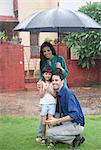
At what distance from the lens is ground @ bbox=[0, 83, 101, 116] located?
11.1 metres

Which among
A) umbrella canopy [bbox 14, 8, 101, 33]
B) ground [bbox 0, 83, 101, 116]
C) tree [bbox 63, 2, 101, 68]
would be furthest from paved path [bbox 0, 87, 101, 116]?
umbrella canopy [bbox 14, 8, 101, 33]

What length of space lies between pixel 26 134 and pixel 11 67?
8743 millimetres

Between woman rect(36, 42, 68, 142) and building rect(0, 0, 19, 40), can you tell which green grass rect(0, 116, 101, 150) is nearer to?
woman rect(36, 42, 68, 142)

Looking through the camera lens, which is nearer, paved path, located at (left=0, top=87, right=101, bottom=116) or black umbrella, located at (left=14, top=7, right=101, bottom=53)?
black umbrella, located at (left=14, top=7, right=101, bottom=53)

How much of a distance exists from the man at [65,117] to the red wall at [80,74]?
1061 centimetres

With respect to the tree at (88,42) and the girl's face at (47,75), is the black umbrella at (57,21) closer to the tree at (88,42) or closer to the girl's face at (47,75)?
the girl's face at (47,75)

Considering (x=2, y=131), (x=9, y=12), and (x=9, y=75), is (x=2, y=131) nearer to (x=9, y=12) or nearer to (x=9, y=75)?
(x=9, y=75)

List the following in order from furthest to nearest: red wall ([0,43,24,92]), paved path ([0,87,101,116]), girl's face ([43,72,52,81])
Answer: red wall ([0,43,24,92]) → paved path ([0,87,101,116]) → girl's face ([43,72,52,81])

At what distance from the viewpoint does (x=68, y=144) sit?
6504 millimetres

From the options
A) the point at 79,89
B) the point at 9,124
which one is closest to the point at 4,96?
the point at 79,89

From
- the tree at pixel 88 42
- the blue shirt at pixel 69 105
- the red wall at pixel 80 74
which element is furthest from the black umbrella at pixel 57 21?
the red wall at pixel 80 74

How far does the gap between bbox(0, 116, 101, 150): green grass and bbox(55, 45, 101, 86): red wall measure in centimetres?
771

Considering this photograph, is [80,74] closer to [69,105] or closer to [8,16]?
[8,16]

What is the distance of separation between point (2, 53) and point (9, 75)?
89 cm
